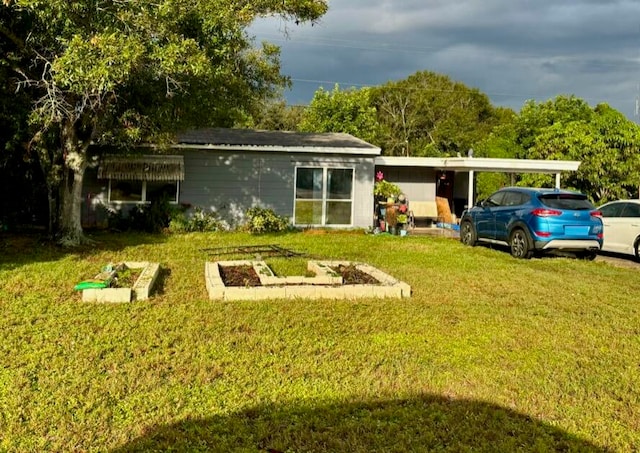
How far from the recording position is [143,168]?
15.0 m

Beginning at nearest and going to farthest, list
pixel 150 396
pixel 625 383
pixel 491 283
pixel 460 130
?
pixel 150 396, pixel 625 383, pixel 491 283, pixel 460 130

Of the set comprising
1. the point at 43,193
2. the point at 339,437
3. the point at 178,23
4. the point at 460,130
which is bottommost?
the point at 339,437

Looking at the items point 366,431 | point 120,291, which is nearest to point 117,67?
point 120,291

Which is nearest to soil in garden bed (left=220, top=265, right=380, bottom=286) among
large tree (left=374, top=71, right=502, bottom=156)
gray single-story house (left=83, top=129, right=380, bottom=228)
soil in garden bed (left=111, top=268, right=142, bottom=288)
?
soil in garden bed (left=111, top=268, right=142, bottom=288)

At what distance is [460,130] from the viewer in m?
44.0

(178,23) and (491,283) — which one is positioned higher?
(178,23)

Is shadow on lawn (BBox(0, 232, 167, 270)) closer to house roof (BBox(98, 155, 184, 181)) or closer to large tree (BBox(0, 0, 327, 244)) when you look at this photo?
large tree (BBox(0, 0, 327, 244))

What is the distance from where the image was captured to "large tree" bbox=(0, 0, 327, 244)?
8.12 meters

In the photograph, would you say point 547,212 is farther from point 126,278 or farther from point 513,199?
point 126,278

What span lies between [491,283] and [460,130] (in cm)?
3721

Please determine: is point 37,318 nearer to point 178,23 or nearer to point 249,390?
point 249,390

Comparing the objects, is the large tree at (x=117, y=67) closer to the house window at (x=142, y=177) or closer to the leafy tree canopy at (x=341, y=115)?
the house window at (x=142, y=177)

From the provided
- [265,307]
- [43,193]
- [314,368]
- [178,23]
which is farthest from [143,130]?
[314,368]

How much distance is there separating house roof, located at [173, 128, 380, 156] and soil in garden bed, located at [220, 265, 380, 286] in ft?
22.7
